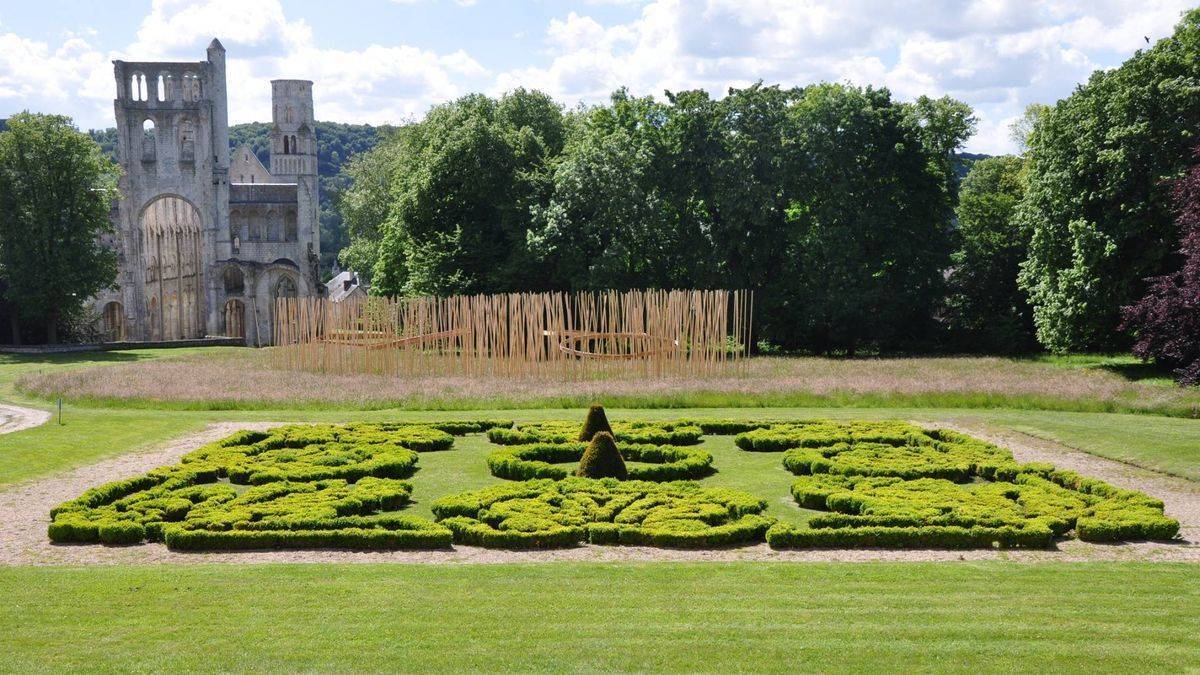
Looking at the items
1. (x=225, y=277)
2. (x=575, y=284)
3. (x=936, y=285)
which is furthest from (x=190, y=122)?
(x=936, y=285)

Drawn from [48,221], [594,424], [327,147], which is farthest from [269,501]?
[327,147]

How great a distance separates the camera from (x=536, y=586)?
1084 cm

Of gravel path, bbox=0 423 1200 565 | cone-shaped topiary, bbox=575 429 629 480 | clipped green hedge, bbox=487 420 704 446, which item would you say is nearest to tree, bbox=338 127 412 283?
clipped green hedge, bbox=487 420 704 446

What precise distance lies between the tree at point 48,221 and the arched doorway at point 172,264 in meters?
6.10

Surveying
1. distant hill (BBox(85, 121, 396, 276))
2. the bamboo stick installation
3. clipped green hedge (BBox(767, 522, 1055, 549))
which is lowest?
clipped green hedge (BBox(767, 522, 1055, 549))

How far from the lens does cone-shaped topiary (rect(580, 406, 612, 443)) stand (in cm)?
1788

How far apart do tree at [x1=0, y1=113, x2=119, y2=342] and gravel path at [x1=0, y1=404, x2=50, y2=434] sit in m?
27.6

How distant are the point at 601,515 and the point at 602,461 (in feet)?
8.28

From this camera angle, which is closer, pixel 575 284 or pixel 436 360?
pixel 436 360

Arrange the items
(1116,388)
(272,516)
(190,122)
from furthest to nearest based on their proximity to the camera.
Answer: (190,122), (1116,388), (272,516)

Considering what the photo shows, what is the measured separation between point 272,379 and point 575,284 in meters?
15.5

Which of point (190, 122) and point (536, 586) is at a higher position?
point (190, 122)

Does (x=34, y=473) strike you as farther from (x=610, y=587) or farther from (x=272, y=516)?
(x=610, y=587)

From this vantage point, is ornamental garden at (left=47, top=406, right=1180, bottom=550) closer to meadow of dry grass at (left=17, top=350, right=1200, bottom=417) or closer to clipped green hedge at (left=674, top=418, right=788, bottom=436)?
clipped green hedge at (left=674, top=418, right=788, bottom=436)
